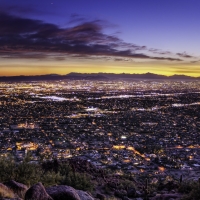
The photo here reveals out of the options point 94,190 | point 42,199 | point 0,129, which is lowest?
point 0,129

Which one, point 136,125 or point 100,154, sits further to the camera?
point 136,125

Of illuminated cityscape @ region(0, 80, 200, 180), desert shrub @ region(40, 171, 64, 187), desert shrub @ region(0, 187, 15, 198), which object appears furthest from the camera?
illuminated cityscape @ region(0, 80, 200, 180)

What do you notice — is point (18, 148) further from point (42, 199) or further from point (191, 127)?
point (191, 127)

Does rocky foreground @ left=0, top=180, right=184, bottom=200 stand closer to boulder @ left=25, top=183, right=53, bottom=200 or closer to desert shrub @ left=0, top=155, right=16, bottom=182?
boulder @ left=25, top=183, right=53, bottom=200

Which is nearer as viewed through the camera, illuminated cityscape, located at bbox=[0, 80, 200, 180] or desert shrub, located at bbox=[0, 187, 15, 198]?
desert shrub, located at bbox=[0, 187, 15, 198]

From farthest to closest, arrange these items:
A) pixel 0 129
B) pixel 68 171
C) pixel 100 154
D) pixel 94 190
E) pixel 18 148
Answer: pixel 0 129 < pixel 18 148 < pixel 100 154 < pixel 68 171 < pixel 94 190

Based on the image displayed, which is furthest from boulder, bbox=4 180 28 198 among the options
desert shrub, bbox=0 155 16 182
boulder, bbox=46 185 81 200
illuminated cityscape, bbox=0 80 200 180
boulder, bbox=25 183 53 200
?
illuminated cityscape, bbox=0 80 200 180

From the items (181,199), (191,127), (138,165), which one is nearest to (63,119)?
(191,127)

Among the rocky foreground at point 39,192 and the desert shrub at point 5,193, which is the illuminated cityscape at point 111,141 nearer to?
the rocky foreground at point 39,192

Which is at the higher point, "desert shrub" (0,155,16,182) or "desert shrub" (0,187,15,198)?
"desert shrub" (0,187,15,198)

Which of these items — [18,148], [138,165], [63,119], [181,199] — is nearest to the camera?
[181,199]

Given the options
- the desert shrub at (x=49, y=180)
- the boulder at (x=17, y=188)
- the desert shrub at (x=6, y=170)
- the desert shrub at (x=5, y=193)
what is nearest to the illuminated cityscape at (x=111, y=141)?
the desert shrub at (x=49, y=180)
